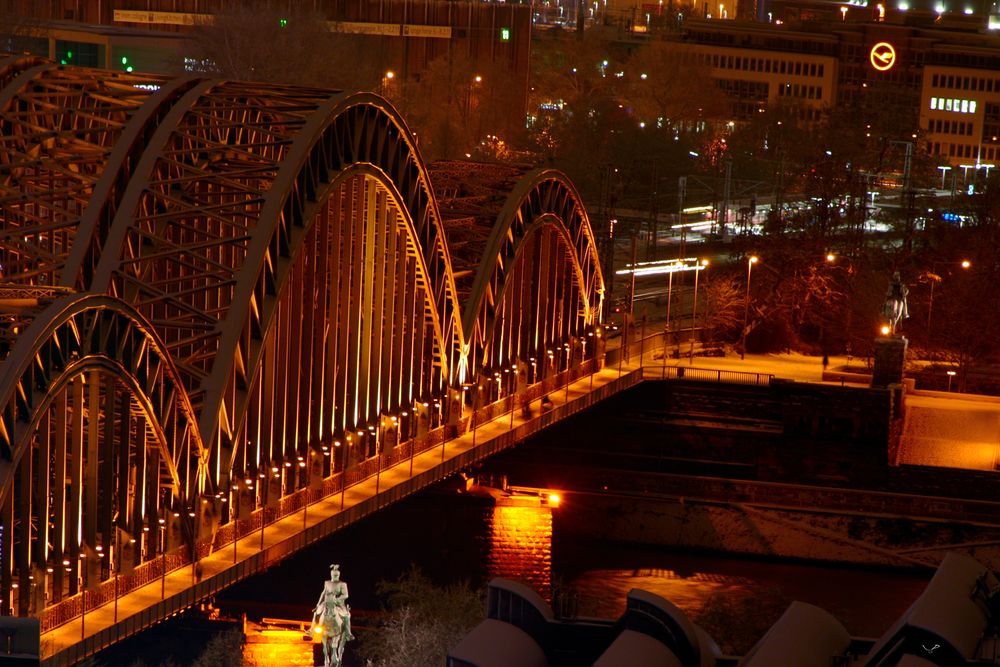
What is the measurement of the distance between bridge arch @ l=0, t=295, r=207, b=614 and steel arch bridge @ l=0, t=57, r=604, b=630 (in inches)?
2.4

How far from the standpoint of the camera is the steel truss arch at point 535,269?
83312 mm

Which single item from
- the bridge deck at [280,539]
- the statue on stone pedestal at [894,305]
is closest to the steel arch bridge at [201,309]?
the bridge deck at [280,539]

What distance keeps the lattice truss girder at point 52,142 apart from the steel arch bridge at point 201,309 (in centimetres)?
11

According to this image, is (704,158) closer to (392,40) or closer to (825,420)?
(392,40)

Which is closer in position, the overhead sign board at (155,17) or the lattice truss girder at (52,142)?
the lattice truss girder at (52,142)

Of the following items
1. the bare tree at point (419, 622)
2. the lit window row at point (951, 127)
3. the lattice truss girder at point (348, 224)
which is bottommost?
the bare tree at point (419, 622)

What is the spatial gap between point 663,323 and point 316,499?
4571cm

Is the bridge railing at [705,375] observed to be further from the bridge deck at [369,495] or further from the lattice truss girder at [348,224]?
the lattice truss girder at [348,224]

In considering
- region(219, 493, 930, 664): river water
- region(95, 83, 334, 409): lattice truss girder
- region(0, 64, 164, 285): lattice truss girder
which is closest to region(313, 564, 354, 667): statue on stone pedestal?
region(95, 83, 334, 409): lattice truss girder

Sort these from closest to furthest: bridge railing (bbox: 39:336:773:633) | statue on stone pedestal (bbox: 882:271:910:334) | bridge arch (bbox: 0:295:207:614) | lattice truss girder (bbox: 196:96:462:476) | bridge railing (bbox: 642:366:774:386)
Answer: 1. bridge arch (bbox: 0:295:207:614)
2. bridge railing (bbox: 39:336:773:633)
3. lattice truss girder (bbox: 196:96:462:476)
4. statue on stone pedestal (bbox: 882:271:910:334)
5. bridge railing (bbox: 642:366:774:386)

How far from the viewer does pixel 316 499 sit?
6444 centimetres

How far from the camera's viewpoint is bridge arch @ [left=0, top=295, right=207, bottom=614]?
4831 cm

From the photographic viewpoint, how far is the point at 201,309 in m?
67.1

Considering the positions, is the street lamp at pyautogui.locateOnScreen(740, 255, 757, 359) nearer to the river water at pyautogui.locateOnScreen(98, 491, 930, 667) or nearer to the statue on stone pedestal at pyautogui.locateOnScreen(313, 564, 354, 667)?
the river water at pyautogui.locateOnScreen(98, 491, 930, 667)
